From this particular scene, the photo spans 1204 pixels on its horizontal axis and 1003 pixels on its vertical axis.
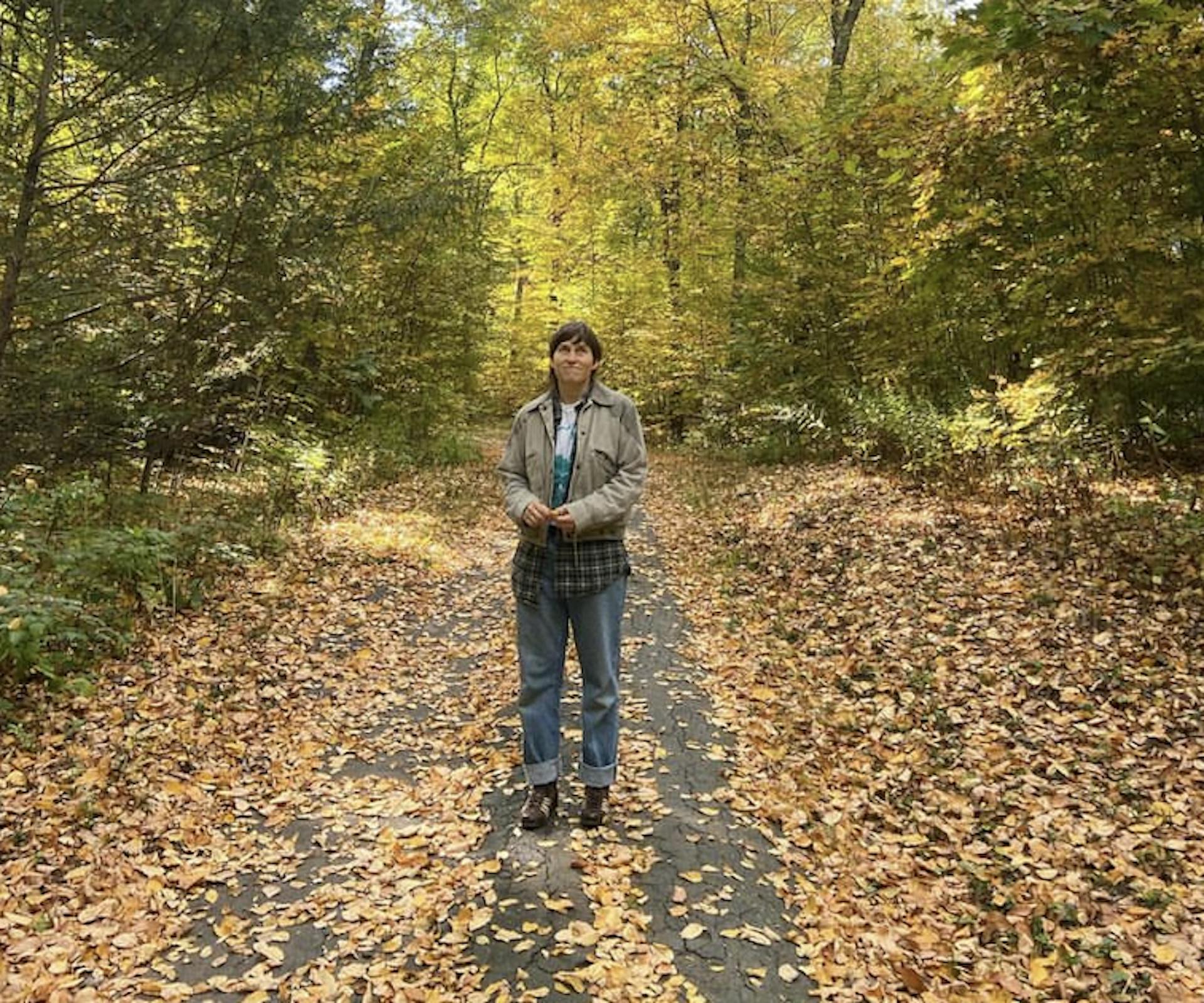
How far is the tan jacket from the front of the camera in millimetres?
3893

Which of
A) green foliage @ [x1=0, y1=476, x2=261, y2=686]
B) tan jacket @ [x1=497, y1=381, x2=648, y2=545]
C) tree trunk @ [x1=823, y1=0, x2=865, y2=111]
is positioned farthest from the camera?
tree trunk @ [x1=823, y1=0, x2=865, y2=111]

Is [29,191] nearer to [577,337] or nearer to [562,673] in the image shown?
[577,337]

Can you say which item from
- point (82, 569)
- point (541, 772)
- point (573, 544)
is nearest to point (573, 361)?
point (573, 544)

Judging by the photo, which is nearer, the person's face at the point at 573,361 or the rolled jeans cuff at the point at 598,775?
the person's face at the point at 573,361

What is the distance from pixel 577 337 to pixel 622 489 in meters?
0.77

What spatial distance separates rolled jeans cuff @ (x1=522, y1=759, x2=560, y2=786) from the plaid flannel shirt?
85cm

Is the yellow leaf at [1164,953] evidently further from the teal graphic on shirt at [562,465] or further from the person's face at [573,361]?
the person's face at [573,361]

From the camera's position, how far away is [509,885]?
376cm

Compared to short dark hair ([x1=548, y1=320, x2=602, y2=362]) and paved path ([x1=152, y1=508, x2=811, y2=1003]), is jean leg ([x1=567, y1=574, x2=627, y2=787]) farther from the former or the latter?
short dark hair ([x1=548, y1=320, x2=602, y2=362])

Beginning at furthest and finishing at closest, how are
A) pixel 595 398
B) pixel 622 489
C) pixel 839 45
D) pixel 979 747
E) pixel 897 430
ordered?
pixel 839 45 → pixel 897 430 → pixel 979 747 → pixel 595 398 → pixel 622 489

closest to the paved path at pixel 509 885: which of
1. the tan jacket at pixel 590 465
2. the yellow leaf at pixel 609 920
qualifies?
the yellow leaf at pixel 609 920

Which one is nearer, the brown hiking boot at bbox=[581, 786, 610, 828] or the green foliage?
the brown hiking boot at bbox=[581, 786, 610, 828]

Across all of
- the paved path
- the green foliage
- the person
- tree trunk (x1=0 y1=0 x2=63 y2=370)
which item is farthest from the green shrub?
tree trunk (x1=0 y1=0 x2=63 y2=370)

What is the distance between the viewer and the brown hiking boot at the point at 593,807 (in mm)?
4195
